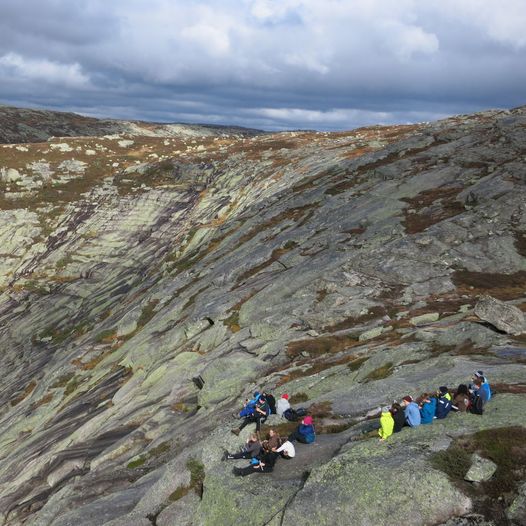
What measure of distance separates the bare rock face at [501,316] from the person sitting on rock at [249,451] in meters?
17.0

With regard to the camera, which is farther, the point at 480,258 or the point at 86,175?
the point at 86,175

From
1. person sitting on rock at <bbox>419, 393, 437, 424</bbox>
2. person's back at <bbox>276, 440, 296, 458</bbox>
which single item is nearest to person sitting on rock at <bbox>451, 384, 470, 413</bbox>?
person sitting on rock at <bbox>419, 393, 437, 424</bbox>

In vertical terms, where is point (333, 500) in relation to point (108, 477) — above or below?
above

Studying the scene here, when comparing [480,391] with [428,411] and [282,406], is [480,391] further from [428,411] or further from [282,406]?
[282,406]

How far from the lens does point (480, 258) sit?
142 ft

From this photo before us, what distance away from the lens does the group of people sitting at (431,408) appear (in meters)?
18.8

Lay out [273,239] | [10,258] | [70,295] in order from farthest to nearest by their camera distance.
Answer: [10,258]
[70,295]
[273,239]

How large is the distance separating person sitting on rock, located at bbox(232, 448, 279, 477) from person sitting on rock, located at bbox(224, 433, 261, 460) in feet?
1.37

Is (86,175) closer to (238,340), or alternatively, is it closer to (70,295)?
(70,295)

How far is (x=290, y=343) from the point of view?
36.8m

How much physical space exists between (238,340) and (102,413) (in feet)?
41.5

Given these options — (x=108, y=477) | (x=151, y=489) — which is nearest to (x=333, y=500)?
(x=151, y=489)

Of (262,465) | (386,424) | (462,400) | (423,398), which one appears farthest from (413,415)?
(262,465)

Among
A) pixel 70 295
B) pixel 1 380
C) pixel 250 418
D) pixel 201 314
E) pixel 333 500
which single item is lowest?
pixel 1 380
